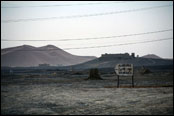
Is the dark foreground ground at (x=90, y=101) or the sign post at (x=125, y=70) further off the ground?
the sign post at (x=125, y=70)

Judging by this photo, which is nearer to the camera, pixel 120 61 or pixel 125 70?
pixel 125 70

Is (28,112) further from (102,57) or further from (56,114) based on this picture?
(102,57)

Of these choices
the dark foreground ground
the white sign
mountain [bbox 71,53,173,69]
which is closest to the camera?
the dark foreground ground

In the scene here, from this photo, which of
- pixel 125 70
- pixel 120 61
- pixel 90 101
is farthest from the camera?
pixel 120 61

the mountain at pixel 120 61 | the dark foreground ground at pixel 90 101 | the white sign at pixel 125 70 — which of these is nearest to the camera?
the dark foreground ground at pixel 90 101

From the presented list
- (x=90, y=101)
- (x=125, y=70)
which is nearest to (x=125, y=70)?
(x=125, y=70)

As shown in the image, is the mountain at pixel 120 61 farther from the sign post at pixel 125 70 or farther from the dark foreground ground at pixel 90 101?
the dark foreground ground at pixel 90 101

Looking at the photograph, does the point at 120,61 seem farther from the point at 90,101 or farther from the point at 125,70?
the point at 90,101

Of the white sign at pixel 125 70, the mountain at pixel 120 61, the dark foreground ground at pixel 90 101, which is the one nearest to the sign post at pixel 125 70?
the white sign at pixel 125 70

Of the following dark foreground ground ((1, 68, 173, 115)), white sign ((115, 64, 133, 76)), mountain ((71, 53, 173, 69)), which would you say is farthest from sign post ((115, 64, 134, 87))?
mountain ((71, 53, 173, 69))

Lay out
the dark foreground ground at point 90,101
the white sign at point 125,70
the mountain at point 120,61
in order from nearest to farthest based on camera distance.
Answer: the dark foreground ground at point 90,101 → the white sign at point 125,70 → the mountain at point 120,61

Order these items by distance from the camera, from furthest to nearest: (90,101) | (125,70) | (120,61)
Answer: (120,61) < (125,70) < (90,101)

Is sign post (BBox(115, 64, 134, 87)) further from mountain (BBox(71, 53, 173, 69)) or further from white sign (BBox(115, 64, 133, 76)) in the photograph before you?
mountain (BBox(71, 53, 173, 69))

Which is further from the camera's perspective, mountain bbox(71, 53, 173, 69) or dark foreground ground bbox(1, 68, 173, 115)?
mountain bbox(71, 53, 173, 69)
